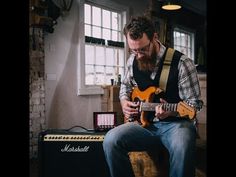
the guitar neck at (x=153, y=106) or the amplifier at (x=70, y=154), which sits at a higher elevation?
the guitar neck at (x=153, y=106)

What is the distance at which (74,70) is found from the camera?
5.41 ft

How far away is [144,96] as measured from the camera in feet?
5.07

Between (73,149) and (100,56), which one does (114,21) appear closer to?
(100,56)

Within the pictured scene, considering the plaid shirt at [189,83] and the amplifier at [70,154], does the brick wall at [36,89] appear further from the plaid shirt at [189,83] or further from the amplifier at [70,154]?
the plaid shirt at [189,83]

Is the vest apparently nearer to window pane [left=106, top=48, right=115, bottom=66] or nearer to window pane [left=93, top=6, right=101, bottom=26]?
window pane [left=106, top=48, right=115, bottom=66]

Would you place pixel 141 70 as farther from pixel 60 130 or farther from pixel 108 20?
pixel 60 130

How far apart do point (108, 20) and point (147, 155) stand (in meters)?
0.68

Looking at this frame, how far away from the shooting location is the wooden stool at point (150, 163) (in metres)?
Answer: 1.53

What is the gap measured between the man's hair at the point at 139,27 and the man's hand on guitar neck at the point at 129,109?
1.01ft

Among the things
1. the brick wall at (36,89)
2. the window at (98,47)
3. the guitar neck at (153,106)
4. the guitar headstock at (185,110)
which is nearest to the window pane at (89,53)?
the window at (98,47)

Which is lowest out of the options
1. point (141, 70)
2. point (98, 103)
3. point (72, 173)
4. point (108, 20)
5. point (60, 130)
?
point (72, 173)

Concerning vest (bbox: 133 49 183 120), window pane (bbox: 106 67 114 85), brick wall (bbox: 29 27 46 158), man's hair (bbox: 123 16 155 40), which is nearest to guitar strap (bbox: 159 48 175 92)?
vest (bbox: 133 49 183 120)

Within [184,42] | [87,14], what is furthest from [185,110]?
[87,14]
